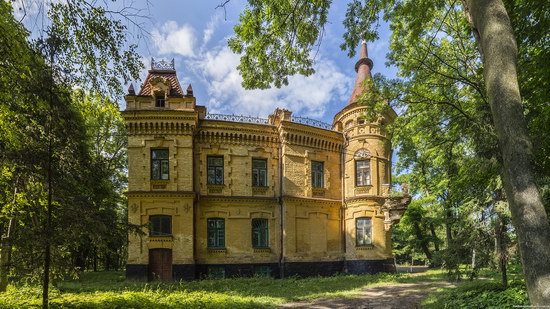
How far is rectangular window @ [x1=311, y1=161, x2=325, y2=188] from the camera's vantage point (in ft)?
68.6

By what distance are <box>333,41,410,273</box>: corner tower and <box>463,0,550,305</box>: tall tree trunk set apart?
16209mm

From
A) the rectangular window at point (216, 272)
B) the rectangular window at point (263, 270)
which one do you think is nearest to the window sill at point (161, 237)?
the rectangular window at point (216, 272)

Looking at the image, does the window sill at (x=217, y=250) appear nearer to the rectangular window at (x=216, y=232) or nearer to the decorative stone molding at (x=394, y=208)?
the rectangular window at (x=216, y=232)

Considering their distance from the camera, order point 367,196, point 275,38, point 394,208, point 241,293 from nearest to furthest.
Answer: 1. point 275,38
2. point 241,293
3. point 394,208
4. point 367,196

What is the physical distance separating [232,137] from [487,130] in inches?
514

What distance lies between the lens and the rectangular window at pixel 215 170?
18859mm

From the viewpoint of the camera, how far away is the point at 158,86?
59.4 ft

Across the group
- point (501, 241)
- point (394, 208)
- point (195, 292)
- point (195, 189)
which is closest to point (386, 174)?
point (394, 208)

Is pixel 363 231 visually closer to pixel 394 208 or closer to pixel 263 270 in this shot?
pixel 394 208

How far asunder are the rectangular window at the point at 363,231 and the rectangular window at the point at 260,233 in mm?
5916

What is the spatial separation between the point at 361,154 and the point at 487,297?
13567mm

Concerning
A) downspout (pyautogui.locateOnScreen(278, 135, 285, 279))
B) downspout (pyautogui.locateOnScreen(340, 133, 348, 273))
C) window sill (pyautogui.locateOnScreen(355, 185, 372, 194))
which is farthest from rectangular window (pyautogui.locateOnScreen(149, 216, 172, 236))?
window sill (pyautogui.locateOnScreen(355, 185, 372, 194))

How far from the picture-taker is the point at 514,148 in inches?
141

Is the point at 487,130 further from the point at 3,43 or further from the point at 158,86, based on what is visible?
the point at 158,86
